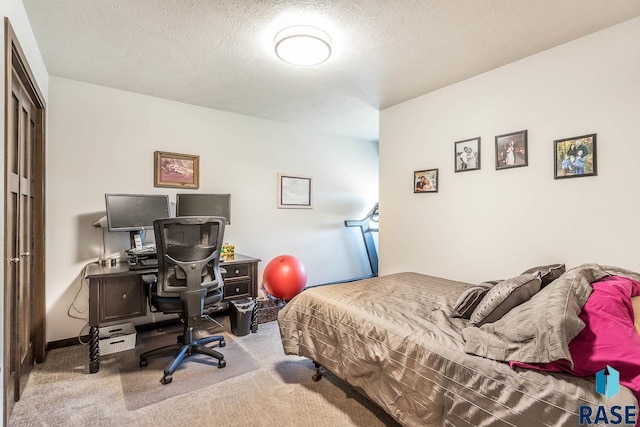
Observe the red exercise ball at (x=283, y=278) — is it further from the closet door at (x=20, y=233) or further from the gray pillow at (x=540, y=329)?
the gray pillow at (x=540, y=329)

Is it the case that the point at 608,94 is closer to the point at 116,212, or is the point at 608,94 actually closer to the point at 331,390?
the point at 331,390

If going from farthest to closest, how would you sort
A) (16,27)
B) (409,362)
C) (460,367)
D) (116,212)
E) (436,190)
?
(436,190) < (116,212) < (16,27) < (409,362) < (460,367)

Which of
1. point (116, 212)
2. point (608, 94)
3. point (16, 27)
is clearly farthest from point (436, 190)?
point (16, 27)

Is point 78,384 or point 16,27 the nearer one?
point 16,27

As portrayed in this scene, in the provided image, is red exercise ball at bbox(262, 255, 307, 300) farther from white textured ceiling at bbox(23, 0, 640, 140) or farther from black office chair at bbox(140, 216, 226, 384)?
white textured ceiling at bbox(23, 0, 640, 140)

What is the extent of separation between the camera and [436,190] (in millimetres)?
3172

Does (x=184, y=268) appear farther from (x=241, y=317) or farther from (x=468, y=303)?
(x=468, y=303)

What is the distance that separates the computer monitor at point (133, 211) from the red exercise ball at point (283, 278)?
4.13 ft

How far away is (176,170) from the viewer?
136 inches

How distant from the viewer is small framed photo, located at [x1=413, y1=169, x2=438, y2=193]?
10.5 ft

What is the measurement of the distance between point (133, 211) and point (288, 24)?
2.09 metres

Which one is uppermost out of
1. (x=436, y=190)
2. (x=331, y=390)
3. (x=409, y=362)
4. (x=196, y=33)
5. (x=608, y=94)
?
(x=196, y=33)

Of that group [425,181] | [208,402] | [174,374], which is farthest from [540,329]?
[174,374]

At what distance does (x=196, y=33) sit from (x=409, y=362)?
2.42m
